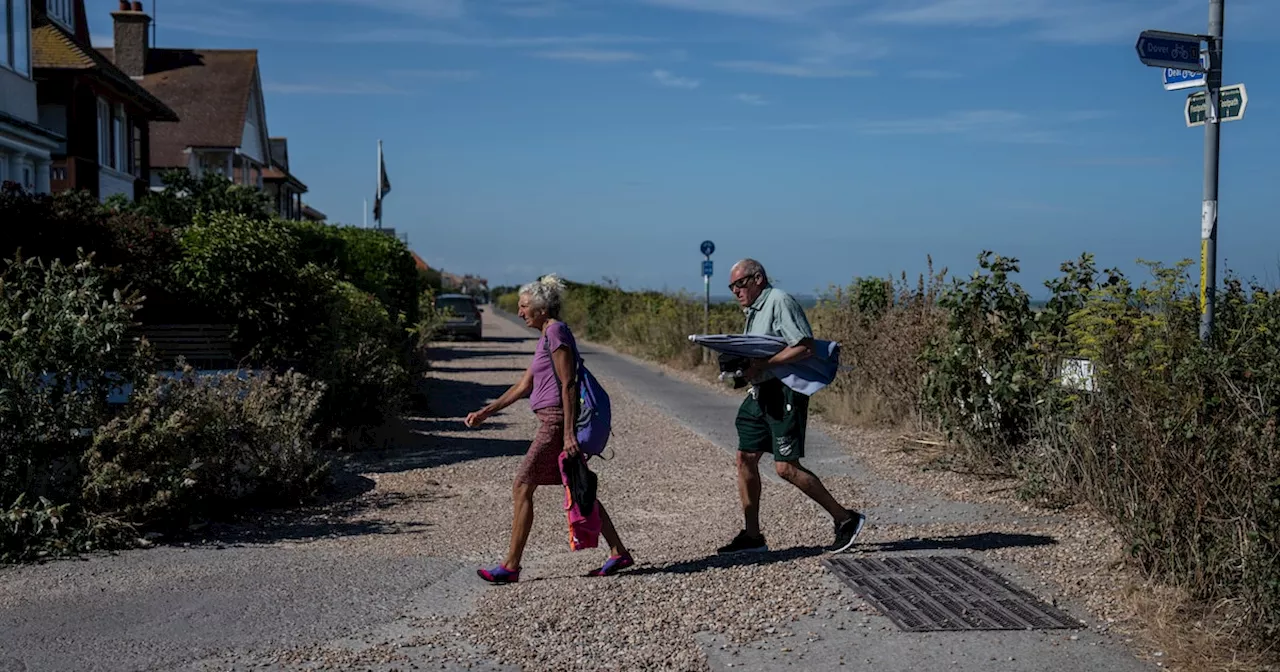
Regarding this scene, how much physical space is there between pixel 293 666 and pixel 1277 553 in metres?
3.90

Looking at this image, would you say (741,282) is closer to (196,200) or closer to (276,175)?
(196,200)

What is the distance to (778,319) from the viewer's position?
707 cm

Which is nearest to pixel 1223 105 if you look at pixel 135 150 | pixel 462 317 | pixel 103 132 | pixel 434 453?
pixel 434 453

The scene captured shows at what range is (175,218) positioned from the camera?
2270 cm

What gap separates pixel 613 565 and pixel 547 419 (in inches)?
33.1

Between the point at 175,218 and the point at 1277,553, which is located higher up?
the point at 175,218

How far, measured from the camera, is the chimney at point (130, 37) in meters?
41.8

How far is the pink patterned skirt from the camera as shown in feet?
22.0

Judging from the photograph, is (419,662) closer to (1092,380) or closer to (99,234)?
(1092,380)

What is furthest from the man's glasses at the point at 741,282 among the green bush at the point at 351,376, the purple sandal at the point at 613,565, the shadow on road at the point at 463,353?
the shadow on road at the point at 463,353

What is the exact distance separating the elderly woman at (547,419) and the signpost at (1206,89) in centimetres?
404

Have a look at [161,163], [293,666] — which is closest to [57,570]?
[293,666]

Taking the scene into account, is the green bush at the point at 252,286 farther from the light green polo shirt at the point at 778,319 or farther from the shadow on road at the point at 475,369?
the shadow on road at the point at 475,369

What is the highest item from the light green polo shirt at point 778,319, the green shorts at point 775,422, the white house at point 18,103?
the white house at point 18,103
